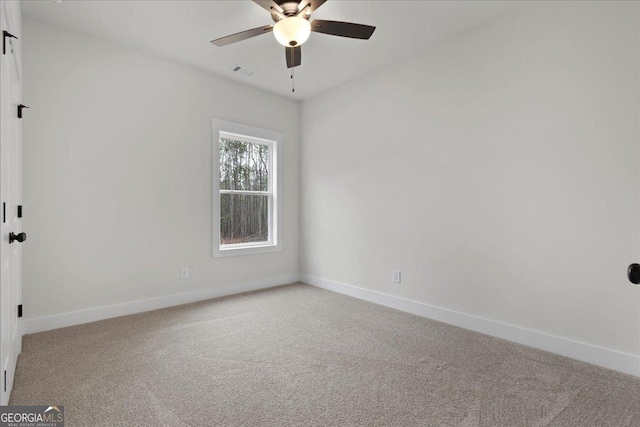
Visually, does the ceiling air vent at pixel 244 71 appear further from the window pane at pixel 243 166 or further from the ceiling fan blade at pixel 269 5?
the ceiling fan blade at pixel 269 5

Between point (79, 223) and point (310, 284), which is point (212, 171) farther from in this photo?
point (310, 284)

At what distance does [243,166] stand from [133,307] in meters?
2.11

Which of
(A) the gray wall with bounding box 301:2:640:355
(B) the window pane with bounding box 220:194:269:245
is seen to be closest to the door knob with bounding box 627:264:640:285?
(A) the gray wall with bounding box 301:2:640:355

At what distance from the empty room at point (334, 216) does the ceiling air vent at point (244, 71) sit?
2 centimetres

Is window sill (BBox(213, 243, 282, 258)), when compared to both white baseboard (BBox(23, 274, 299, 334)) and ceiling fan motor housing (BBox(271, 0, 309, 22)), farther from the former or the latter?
ceiling fan motor housing (BBox(271, 0, 309, 22))

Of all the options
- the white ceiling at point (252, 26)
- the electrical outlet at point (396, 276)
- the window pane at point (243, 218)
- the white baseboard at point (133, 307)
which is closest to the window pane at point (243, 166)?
the window pane at point (243, 218)

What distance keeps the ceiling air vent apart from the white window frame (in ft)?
1.98

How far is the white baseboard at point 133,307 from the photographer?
9.43 ft

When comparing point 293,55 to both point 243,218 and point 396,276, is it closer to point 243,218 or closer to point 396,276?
point 243,218

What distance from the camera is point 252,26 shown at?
117 inches

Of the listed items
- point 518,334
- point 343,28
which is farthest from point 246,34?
point 518,334

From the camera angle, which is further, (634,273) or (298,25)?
(298,25)

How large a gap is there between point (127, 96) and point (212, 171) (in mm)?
1141

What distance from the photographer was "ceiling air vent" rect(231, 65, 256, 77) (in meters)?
3.80
